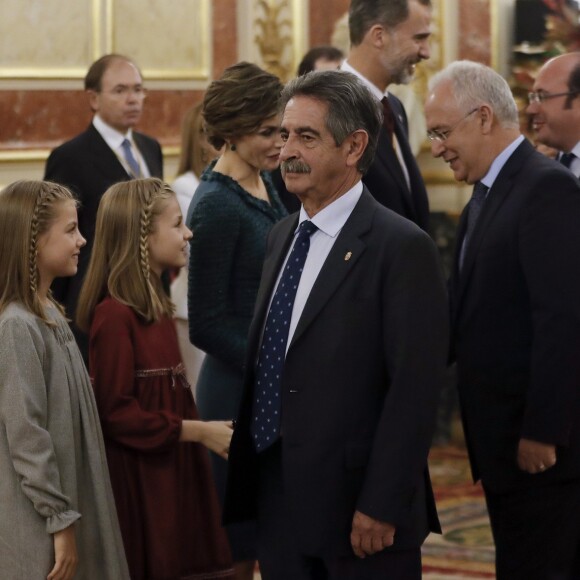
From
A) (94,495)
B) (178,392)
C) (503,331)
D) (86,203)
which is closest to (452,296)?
(503,331)

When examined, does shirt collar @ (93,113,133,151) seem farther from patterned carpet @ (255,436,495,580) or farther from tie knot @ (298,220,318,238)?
tie knot @ (298,220,318,238)

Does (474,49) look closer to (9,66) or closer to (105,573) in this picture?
(9,66)

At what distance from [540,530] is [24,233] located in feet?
5.08

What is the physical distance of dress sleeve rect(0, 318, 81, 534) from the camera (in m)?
3.04

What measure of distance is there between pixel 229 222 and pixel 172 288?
200 centimetres

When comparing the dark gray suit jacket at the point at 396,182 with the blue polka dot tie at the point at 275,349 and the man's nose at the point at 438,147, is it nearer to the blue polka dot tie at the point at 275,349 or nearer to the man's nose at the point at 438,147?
the man's nose at the point at 438,147

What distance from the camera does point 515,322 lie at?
3377 millimetres

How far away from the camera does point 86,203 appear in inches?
212

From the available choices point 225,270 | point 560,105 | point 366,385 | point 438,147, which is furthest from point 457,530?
point 366,385

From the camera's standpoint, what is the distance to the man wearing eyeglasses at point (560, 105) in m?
4.00

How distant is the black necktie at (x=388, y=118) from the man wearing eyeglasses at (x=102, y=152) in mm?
1462

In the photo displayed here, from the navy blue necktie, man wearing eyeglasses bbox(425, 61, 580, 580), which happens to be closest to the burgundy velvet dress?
man wearing eyeglasses bbox(425, 61, 580, 580)

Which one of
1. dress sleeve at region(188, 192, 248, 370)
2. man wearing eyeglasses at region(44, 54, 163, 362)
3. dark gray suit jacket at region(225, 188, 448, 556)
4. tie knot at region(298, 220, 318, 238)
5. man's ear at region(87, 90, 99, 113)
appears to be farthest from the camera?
man's ear at region(87, 90, 99, 113)

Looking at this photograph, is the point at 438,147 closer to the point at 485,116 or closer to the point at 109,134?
the point at 485,116
